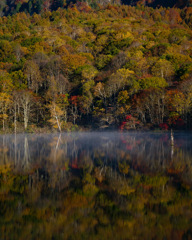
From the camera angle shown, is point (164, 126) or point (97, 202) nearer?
point (97, 202)

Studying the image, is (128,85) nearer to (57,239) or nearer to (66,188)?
(66,188)

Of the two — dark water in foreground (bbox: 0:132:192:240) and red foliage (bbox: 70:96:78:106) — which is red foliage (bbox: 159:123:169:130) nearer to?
red foliage (bbox: 70:96:78:106)

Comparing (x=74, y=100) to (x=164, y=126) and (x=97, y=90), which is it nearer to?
(x=97, y=90)

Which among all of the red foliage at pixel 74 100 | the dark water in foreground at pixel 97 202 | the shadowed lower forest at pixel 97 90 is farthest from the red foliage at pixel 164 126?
the dark water in foreground at pixel 97 202

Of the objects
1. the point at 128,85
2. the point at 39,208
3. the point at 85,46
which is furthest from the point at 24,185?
the point at 85,46

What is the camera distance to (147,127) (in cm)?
5625

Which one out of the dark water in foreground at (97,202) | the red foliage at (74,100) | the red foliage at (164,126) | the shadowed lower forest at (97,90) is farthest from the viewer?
the red foliage at (74,100)

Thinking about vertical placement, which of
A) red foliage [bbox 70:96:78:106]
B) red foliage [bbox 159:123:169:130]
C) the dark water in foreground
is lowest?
the dark water in foreground

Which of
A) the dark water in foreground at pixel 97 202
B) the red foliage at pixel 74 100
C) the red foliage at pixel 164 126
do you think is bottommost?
the dark water in foreground at pixel 97 202

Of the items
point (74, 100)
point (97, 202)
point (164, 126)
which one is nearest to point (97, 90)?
point (74, 100)

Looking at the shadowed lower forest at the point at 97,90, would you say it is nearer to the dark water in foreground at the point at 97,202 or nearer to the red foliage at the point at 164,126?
the red foliage at the point at 164,126

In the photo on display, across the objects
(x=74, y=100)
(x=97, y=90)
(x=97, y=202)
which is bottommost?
(x=97, y=202)

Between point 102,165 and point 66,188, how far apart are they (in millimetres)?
5343

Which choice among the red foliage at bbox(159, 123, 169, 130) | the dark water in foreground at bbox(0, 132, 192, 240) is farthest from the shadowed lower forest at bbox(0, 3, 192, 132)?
the dark water in foreground at bbox(0, 132, 192, 240)
